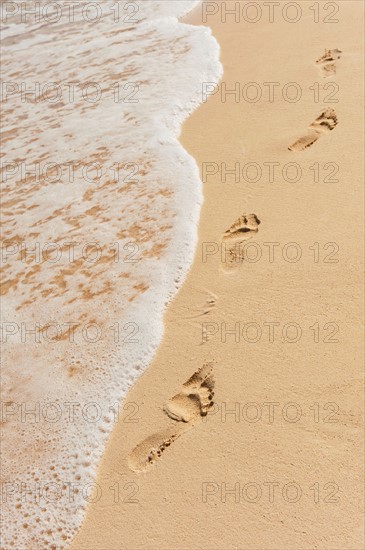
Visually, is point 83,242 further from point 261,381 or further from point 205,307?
point 261,381

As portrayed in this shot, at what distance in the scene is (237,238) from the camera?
325cm

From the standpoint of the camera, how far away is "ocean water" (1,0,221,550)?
2.54 m

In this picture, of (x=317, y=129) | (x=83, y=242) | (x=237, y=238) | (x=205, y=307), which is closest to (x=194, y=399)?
(x=205, y=307)

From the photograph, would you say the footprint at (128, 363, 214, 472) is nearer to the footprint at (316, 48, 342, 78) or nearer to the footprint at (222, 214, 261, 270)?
the footprint at (222, 214, 261, 270)

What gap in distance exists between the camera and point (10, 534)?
235 centimetres

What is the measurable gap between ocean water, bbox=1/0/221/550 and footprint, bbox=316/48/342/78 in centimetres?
108

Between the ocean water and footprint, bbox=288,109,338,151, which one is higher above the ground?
footprint, bbox=288,109,338,151

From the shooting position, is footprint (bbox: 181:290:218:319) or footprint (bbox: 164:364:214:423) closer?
footprint (bbox: 164:364:214:423)

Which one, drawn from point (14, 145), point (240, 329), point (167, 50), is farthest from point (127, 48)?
point (240, 329)

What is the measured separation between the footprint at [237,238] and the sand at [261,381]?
1cm

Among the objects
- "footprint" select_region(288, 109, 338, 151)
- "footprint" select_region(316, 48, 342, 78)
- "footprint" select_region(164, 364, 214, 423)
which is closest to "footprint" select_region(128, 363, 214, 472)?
"footprint" select_region(164, 364, 214, 423)

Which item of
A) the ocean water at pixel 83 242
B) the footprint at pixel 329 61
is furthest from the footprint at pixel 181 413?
the footprint at pixel 329 61

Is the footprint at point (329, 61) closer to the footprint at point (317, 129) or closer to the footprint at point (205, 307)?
the footprint at point (317, 129)

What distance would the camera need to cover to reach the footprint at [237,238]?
123 inches
